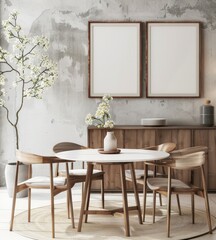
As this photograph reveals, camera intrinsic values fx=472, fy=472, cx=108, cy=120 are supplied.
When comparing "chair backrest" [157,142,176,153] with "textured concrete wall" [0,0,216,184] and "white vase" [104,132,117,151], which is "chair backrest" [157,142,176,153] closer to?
"white vase" [104,132,117,151]

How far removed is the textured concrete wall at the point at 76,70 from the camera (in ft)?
22.5

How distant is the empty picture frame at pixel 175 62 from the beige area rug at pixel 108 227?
2.11 meters

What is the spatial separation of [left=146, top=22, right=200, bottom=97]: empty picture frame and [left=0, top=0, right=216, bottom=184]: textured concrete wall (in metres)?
0.12

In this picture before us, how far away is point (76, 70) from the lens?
691 centimetres

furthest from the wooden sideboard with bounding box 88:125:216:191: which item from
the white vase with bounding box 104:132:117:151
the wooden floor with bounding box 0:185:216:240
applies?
the white vase with bounding box 104:132:117:151

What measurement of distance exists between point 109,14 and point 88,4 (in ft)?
1.13

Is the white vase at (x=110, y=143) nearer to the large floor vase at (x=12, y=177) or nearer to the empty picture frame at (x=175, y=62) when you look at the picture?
the large floor vase at (x=12, y=177)

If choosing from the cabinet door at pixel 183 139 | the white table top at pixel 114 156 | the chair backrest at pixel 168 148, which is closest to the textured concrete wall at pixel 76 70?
the cabinet door at pixel 183 139

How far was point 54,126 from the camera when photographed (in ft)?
22.8

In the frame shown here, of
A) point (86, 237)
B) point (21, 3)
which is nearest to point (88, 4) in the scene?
point (21, 3)

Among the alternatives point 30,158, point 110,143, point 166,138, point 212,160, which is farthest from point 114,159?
point 212,160

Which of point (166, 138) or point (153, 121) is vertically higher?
point (153, 121)

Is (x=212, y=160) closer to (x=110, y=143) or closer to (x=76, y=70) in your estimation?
(x=110, y=143)

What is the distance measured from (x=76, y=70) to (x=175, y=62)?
1449 millimetres
